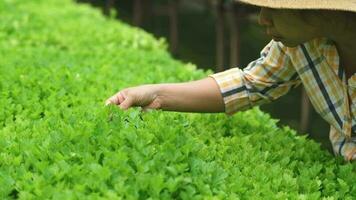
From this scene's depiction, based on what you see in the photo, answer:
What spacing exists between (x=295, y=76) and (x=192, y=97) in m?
Result: 0.58

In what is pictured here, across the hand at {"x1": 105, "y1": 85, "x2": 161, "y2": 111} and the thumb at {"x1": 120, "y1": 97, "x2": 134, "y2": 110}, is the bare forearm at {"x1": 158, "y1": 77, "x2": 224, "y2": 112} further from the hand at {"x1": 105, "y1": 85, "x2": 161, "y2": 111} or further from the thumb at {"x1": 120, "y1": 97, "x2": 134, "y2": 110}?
the thumb at {"x1": 120, "y1": 97, "x2": 134, "y2": 110}

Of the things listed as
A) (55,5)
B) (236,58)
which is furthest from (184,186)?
(236,58)

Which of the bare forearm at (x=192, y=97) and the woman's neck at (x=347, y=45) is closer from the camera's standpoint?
the woman's neck at (x=347, y=45)

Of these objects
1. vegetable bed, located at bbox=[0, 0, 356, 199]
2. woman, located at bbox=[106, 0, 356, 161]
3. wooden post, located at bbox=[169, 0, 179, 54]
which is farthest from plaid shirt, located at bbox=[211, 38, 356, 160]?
wooden post, located at bbox=[169, 0, 179, 54]

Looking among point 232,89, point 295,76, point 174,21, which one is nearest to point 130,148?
point 232,89

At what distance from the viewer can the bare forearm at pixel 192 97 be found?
3.53 meters

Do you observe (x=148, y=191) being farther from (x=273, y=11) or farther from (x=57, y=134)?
(x=273, y=11)

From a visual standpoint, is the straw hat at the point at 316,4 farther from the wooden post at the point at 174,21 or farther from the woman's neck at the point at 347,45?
the wooden post at the point at 174,21

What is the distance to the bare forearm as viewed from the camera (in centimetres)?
353

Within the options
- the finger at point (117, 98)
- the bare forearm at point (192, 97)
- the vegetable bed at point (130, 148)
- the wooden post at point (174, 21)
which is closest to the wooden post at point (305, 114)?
the wooden post at point (174, 21)

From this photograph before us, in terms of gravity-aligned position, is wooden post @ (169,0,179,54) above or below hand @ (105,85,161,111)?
below

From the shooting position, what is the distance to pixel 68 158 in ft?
8.27

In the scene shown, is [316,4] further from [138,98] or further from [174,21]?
[174,21]

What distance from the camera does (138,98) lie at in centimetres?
343
